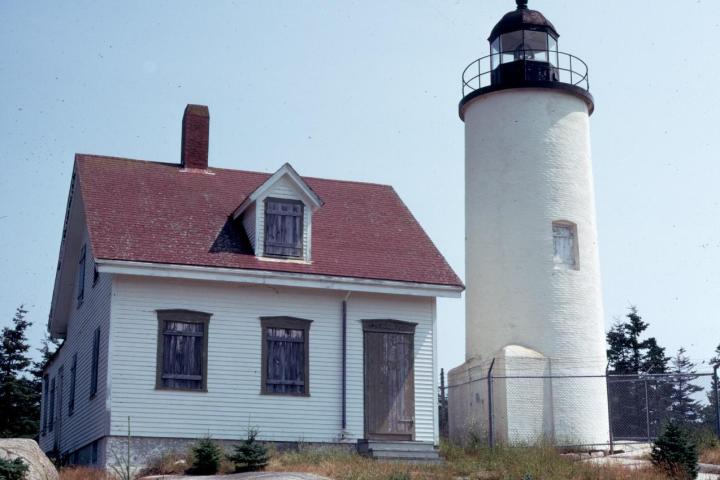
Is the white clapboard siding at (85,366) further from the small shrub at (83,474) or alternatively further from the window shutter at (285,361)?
the window shutter at (285,361)

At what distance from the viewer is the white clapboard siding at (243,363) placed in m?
22.0

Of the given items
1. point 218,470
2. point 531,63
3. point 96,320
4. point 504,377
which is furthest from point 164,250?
point 531,63

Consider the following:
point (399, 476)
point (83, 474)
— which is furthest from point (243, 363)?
point (399, 476)

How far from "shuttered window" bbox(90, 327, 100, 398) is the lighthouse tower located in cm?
892

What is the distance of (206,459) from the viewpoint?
19.8 metres

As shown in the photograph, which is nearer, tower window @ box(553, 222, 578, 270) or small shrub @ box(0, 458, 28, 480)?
small shrub @ box(0, 458, 28, 480)

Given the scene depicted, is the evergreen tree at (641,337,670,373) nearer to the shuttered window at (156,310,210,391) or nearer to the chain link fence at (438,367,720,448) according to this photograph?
the chain link fence at (438,367,720,448)

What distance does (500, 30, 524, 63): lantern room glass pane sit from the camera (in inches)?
1121

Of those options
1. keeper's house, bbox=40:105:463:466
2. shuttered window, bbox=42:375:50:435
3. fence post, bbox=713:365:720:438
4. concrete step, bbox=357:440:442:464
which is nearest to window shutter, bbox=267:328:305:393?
keeper's house, bbox=40:105:463:466

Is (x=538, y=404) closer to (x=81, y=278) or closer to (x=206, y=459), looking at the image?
(x=206, y=459)

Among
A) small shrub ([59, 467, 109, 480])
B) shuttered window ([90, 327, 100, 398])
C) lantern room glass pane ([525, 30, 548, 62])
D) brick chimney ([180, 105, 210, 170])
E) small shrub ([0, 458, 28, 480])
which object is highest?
lantern room glass pane ([525, 30, 548, 62])

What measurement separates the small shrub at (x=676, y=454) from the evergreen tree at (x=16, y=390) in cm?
2723

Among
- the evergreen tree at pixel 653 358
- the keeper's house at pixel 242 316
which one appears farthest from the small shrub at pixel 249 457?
the evergreen tree at pixel 653 358

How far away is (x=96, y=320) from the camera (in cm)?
2417
